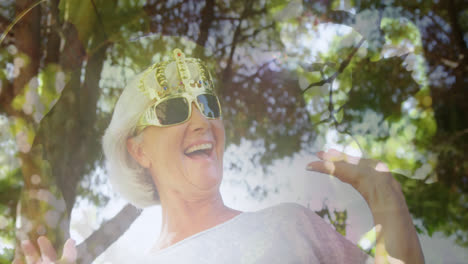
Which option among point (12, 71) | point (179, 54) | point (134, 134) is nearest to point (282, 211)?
point (134, 134)

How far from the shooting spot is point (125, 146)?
1235mm

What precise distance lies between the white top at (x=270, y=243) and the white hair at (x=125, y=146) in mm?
228

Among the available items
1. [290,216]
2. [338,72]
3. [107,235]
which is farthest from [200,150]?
[338,72]

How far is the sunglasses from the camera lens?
3.77ft

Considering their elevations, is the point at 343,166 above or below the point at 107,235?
above

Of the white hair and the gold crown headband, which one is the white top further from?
the gold crown headband

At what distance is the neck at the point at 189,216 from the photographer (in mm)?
1140

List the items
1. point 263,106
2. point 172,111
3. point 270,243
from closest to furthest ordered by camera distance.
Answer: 1. point 270,243
2. point 172,111
3. point 263,106

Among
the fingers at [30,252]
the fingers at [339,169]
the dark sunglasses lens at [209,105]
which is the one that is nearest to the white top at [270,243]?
the fingers at [339,169]

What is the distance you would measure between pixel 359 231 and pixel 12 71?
1611 millimetres

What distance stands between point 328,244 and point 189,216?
1.59 ft

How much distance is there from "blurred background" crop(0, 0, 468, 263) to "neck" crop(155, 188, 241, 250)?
38mm

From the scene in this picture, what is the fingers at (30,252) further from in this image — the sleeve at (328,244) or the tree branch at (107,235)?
the sleeve at (328,244)

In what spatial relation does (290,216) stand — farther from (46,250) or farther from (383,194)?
(46,250)
